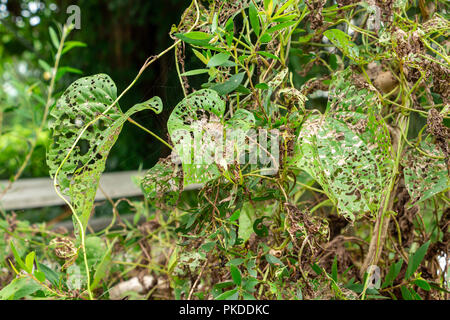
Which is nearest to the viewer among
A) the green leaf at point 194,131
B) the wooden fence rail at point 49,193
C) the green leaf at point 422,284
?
the green leaf at point 194,131

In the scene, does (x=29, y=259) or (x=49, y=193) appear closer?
(x=29, y=259)

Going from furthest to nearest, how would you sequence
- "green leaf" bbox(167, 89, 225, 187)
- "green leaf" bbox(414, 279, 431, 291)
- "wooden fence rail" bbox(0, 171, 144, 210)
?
"wooden fence rail" bbox(0, 171, 144, 210), "green leaf" bbox(414, 279, 431, 291), "green leaf" bbox(167, 89, 225, 187)

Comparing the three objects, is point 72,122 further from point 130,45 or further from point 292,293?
point 130,45

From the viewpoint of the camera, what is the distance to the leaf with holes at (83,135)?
0.38 m

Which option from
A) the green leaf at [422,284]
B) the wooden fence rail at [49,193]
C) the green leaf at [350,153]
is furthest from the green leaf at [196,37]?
the wooden fence rail at [49,193]

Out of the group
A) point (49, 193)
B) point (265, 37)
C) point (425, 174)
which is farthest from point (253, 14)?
point (49, 193)

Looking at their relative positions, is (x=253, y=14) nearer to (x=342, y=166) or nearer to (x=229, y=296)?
(x=342, y=166)

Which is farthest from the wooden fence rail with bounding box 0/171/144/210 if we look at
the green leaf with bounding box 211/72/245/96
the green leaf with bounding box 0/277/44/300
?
the green leaf with bounding box 211/72/245/96

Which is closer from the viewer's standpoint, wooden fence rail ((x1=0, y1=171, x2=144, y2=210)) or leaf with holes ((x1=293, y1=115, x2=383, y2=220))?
leaf with holes ((x1=293, y1=115, x2=383, y2=220))

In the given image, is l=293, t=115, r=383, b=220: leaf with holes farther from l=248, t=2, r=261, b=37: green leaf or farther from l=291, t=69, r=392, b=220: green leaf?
l=248, t=2, r=261, b=37: green leaf

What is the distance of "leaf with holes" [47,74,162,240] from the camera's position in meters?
0.38

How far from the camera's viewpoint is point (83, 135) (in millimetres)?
416

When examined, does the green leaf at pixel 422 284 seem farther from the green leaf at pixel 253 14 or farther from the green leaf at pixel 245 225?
the green leaf at pixel 253 14

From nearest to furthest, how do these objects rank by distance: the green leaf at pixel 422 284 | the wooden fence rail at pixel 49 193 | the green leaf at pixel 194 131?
the green leaf at pixel 194 131, the green leaf at pixel 422 284, the wooden fence rail at pixel 49 193
